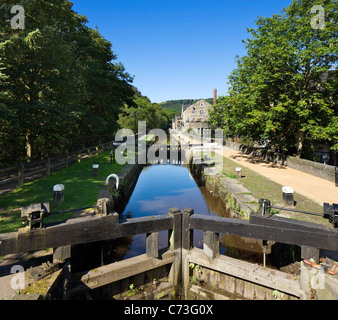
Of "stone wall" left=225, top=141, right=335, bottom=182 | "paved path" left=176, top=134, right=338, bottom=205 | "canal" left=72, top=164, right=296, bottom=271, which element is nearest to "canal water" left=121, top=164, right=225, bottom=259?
"canal" left=72, top=164, right=296, bottom=271

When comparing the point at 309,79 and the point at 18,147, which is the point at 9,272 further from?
the point at 309,79

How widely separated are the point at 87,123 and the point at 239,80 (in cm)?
1437

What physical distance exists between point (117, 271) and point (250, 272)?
299cm

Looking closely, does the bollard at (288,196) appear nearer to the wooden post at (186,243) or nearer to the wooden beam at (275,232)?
the wooden beam at (275,232)

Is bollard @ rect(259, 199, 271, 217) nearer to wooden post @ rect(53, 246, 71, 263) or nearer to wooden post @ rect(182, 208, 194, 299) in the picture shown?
wooden post @ rect(182, 208, 194, 299)

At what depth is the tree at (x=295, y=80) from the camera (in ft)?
44.0

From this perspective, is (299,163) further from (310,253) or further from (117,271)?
(117,271)

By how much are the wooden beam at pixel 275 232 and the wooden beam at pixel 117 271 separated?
122 centimetres

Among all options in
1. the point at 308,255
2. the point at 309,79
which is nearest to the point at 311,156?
the point at 309,79

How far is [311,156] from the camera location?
713 inches

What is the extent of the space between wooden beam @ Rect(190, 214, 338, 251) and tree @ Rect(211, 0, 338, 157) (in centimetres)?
1057

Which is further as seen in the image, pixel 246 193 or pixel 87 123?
pixel 87 123
